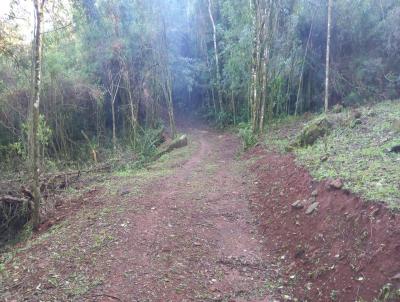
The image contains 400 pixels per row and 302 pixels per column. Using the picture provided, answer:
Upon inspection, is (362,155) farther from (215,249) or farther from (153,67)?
(153,67)

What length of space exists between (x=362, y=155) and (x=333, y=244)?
3.16 metres

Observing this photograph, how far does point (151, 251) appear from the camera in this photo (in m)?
5.95

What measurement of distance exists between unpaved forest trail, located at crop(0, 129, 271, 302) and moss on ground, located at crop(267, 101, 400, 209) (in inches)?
67.8

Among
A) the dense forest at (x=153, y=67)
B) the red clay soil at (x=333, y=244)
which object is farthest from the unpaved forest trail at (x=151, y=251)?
the dense forest at (x=153, y=67)

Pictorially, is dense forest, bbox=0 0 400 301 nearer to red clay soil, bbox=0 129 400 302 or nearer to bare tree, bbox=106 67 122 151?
bare tree, bbox=106 67 122 151

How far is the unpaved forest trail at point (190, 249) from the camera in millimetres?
4941

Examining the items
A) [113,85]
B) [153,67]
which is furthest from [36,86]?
[153,67]

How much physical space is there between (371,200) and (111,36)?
15.6 metres

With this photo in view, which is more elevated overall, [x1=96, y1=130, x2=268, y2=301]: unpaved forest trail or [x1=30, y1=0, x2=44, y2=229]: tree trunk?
[x1=30, y1=0, x2=44, y2=229]: tree trunk

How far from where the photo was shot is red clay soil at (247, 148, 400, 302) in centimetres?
415

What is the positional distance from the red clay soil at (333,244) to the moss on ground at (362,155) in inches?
10.8

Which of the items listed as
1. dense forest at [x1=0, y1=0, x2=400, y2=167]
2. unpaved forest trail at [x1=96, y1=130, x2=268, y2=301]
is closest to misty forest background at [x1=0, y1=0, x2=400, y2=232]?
dense forest at [x1=0, y1=0, x2=400, y2=167]

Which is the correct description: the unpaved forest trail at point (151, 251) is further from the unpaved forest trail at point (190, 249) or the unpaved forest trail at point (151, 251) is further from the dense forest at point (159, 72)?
the dense forest at point (159, 72)

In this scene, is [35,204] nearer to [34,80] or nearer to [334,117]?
[34,80]
